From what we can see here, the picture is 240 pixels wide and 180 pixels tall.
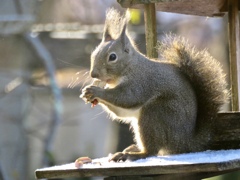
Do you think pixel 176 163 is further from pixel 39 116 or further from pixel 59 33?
pixel 39 116

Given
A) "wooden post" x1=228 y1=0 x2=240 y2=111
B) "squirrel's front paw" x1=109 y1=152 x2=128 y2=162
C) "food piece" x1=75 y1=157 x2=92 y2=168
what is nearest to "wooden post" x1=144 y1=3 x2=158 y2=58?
"wooden post" x1=228 y1=0 x2=240 y2=111

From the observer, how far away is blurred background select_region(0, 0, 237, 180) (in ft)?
23.9

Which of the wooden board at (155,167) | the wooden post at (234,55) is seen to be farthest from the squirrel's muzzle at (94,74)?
the wooden post at (234,55)

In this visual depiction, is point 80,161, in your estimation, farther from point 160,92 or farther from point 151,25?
point 151,25

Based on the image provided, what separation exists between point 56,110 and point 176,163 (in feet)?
14.6

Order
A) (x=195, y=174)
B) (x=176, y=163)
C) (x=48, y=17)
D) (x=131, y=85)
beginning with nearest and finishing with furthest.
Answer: (x=176, y=163) < (x=195, y=174) < (x=131, y=85) < (x=48, y=17)

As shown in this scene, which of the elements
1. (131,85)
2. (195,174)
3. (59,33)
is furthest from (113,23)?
(59,33)

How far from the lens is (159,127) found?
10.7 feet

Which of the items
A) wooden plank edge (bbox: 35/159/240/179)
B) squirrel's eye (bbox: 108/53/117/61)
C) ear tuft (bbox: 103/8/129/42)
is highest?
ear tuft (bbox: 103/8/129/42)

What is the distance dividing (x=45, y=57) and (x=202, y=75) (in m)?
3.87

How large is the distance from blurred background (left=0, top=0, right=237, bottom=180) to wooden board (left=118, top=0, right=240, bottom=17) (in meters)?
2.41

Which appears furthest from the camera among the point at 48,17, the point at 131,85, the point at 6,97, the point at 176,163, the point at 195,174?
the point at 48,17

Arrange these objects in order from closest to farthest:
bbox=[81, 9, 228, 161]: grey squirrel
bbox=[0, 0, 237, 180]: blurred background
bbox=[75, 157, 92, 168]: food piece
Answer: bbox=[75, 157, 92, 168]: food piece
bbox=[81, 9, 228, 161]: grey squirrel
bbox=[0, 0, 237, 180]: blurred background

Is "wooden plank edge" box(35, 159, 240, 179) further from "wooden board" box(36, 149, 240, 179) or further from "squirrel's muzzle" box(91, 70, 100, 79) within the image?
"squirrel's muzzle" box(91, 70, 100, 79)
